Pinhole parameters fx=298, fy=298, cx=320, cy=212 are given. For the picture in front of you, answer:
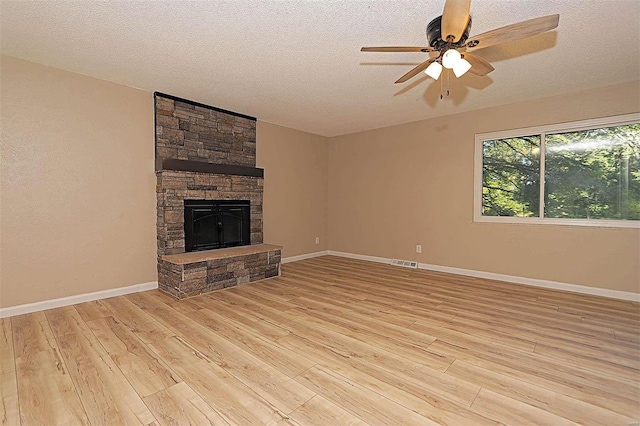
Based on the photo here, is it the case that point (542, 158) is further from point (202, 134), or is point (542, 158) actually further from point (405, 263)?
point (202, 134)

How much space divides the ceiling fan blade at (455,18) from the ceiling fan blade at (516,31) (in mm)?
160

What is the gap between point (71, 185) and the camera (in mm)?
3236

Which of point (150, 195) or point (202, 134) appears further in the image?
point (202, 134)

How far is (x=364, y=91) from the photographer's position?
3760 millimetres

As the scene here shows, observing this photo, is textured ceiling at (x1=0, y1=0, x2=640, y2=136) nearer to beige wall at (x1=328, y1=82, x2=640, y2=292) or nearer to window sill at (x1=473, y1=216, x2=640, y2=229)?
beige wall at (x1=328, y1=82, x2=640, y2=292)

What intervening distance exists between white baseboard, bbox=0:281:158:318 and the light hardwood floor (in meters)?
0.12

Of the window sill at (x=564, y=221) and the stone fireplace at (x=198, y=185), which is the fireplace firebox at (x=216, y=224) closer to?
the stone fireplace at (x=198, y=185)

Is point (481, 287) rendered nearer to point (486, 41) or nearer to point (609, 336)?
point (609, 336)

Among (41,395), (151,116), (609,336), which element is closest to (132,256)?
(151,116)

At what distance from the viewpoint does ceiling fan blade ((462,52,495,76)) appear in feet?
7.31

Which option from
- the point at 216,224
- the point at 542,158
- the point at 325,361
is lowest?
the point at 325,361

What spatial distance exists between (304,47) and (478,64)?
1467 mm

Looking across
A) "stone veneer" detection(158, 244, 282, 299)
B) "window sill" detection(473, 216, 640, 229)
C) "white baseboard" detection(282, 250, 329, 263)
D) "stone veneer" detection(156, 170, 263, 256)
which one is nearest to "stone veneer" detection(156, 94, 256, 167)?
"stone veneer" detection(156, 170, 263, 256)

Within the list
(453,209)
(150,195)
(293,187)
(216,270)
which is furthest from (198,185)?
(453,209)
